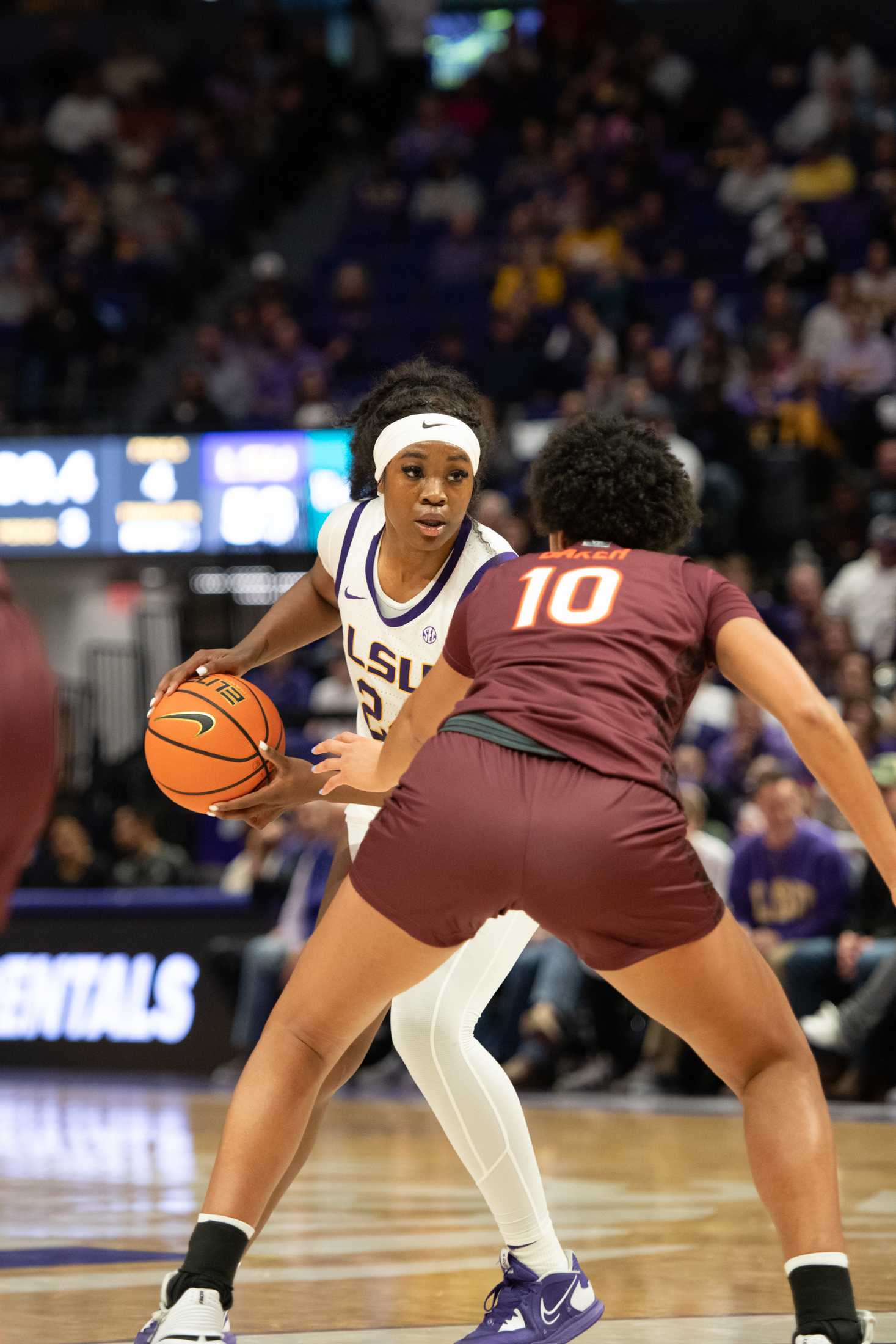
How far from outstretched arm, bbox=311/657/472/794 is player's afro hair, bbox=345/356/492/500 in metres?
0.85

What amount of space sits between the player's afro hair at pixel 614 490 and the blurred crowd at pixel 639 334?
5.29 m

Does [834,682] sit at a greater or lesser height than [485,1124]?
greater

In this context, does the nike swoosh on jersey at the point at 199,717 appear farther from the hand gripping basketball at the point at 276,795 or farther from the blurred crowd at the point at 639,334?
the blurred crowd at the point at 639,334

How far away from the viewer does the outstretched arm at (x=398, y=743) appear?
3500 mm

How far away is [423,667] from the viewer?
13.6ft

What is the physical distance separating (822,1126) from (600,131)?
1476cm

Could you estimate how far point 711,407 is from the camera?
12.8 m

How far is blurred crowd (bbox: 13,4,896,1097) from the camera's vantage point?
30.7 ft

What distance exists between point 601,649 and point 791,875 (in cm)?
602

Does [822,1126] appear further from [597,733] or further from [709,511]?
[709,511]

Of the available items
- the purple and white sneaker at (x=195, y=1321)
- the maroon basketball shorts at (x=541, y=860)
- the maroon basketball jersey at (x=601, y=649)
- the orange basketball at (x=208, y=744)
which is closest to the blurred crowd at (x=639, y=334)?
the orange basketball at (x=208, y=744)

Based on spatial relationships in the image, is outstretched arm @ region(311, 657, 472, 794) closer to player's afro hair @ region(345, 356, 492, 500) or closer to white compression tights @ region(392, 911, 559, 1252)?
white compression tights @ region(392, 911, 559, 1252)

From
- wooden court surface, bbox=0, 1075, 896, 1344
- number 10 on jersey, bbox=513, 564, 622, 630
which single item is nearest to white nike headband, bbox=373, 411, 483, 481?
number 10 on jersey, bbox=513, 564, 622, 630

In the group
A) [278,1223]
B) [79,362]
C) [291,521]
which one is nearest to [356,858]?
[278,1223]
